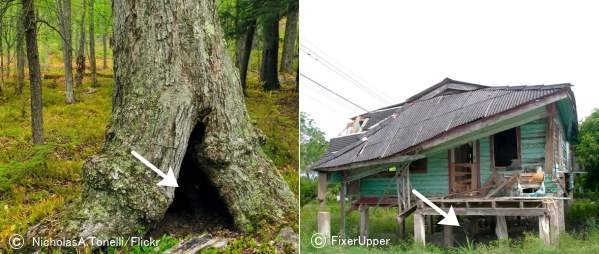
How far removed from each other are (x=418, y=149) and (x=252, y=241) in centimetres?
387

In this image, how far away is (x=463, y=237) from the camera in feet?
33.5

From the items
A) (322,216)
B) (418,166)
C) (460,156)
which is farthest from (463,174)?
(322,216)

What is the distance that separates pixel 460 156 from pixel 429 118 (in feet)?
5.21

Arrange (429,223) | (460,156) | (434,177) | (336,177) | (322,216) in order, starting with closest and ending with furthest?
(322,216), (336,177), (434,177), (460,156), (429,223)

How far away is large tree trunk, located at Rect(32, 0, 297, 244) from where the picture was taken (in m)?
4.84

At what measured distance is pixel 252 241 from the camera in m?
5.05

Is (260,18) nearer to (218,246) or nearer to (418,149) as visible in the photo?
(418,149)

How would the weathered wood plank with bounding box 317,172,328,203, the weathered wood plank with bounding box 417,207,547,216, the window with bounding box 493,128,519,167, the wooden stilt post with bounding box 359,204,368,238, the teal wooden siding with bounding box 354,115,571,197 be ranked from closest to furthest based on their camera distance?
the weathered wood plank with bounding box 417,207,547,216 → the weathered wood plank with bounding box 317,172,328,203 → the teal wooden siding with bounding box 354,115,571,197 → the wooden stilt post with bounding box 359,204,368,238 → the window with bounding box 493,128,519,167

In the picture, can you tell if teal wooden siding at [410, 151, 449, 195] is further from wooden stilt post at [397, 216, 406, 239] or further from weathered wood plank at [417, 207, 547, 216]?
weathered wood plank at [417, 207, 547, 216]

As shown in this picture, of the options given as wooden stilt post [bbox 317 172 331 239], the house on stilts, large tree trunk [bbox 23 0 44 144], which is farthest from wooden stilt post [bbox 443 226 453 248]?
large tree trunk [bbox 23 0 44 144]

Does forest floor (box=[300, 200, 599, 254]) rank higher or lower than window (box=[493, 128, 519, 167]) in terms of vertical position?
lower

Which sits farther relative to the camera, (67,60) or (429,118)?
(67,60)

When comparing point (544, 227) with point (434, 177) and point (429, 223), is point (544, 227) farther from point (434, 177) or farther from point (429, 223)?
point (429, 223)

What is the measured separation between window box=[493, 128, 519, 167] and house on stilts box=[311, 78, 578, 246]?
0.02m
